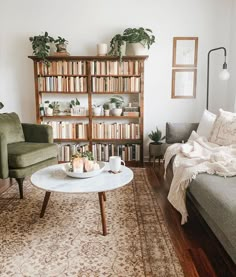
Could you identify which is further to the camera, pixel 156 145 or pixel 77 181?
pixel 156 145

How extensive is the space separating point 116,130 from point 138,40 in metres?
1.26

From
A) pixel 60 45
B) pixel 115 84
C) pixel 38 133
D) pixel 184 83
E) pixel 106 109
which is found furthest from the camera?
pixel 184 83

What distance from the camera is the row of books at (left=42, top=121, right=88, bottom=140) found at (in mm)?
3900

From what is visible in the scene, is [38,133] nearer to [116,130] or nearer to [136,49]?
[116,130]

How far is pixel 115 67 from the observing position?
372cm

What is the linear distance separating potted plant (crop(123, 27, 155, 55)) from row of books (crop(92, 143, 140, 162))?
1.33 metres

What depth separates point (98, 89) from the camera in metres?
3.80

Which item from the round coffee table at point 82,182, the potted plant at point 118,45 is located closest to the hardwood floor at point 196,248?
the round coffee table at point 82,182

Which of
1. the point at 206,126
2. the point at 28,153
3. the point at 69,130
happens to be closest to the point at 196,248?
the point at 206,126

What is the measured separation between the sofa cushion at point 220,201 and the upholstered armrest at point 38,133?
6.07 ft

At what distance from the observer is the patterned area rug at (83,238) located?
1.60 metres

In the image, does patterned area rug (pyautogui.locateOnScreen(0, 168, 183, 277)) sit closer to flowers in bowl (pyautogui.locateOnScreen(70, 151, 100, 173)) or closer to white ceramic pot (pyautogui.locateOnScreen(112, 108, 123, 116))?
flowers in bowl (pyautogui.locateOnScreen(70, 151, 100, 173))

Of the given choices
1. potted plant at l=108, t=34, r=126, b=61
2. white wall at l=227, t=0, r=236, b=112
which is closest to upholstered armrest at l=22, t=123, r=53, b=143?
potted plant at l=108, t=34, r=126, b=61

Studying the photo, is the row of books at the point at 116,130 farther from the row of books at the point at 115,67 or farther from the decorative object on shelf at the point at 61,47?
the decorative object on shelf at the point at 61,47
